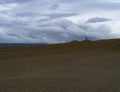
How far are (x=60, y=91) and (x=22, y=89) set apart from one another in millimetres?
1769

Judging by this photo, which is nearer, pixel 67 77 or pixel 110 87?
pixel 110 87

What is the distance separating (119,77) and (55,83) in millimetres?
3498

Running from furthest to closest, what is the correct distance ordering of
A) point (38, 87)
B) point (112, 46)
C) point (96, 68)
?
point (112, 46)
point (96, 68)
point (38, 87)

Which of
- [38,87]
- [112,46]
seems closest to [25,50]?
[112,46]

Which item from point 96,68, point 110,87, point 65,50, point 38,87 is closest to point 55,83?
point 38,87

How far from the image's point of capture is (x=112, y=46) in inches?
1379

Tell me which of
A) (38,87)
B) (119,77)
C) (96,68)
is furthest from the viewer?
(96,68)

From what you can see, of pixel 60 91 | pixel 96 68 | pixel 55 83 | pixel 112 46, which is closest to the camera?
pixel 60 91

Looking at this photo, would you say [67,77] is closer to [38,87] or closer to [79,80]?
[79,80]

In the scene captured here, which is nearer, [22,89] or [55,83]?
[22,89]

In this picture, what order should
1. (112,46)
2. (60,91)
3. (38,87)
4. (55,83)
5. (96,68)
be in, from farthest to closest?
(112,46) < (96,68) < (55,83) < (38,87) < (60,91)

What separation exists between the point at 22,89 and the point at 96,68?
8.07 meters

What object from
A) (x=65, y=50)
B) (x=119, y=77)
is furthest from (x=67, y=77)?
(x=65, y=50)

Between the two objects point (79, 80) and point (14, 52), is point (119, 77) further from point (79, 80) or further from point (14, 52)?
point (14, 52)
